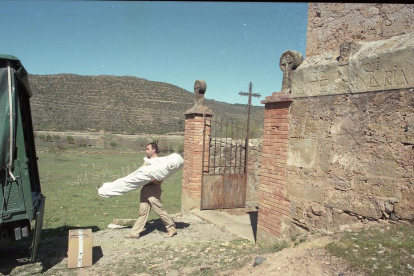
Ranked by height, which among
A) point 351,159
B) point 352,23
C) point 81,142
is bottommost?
point 81,142

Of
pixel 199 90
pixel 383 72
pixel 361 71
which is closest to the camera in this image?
pixel 383 72

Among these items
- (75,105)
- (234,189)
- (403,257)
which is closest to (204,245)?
(234,189)

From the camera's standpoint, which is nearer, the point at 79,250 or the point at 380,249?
the point at 380,249

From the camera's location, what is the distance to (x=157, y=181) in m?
5.54

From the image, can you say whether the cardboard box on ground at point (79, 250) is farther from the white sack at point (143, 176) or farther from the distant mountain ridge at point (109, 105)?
the distant mountain ridge at point (109, 105)

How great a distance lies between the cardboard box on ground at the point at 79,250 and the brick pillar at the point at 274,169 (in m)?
2.74

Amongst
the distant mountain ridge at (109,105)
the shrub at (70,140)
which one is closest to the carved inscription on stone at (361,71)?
the shrub at (70,140)

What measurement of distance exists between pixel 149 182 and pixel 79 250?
5.07ft

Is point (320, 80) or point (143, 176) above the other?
point (320, 80)

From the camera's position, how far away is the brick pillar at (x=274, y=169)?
4902mm

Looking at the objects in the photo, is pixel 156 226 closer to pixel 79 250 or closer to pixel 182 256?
pixel 182 256

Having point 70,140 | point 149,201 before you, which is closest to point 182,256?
point 149,201

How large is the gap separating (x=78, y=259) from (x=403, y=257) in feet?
13.3

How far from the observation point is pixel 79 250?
179 inches
